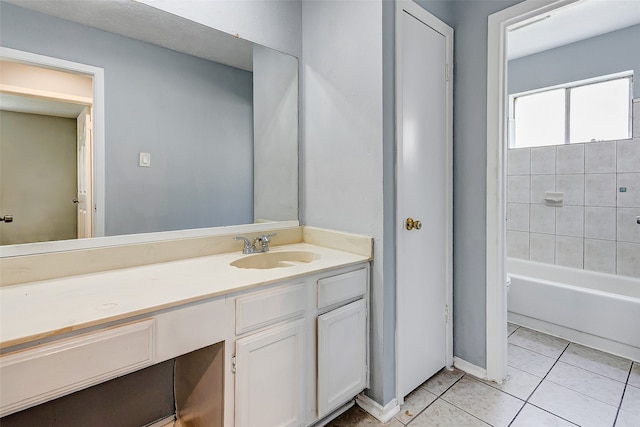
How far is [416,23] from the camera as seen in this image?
1.71m

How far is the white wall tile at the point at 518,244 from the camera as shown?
10.8 ft

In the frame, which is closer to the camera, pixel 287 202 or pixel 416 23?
pixel 416 23

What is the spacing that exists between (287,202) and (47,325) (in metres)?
1.29

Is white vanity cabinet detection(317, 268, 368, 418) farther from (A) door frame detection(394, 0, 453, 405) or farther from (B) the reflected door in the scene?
(B) the reflected door

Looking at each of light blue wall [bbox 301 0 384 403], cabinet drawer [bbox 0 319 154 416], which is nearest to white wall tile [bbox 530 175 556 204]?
light blue wall [bbox 301 0 384 403]

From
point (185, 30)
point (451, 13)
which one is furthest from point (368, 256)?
point (451, 13)

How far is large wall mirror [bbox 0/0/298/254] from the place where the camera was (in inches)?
47.4

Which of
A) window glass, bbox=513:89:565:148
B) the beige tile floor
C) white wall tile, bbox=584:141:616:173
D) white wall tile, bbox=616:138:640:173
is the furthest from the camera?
window glass, bbox=513:89:565:148

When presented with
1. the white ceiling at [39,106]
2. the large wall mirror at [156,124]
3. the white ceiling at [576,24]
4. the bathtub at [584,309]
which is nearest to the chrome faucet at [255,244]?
the large wall mirror at [156,124]

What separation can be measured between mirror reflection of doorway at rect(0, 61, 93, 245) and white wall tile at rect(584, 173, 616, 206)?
3.62 m

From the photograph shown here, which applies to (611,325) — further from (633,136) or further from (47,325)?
(47,325)

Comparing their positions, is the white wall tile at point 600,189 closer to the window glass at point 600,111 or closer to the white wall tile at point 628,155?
the white wall tile at point 628,155

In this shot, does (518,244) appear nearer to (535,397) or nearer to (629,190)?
(629,190)

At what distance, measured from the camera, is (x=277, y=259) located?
69.3 inches
